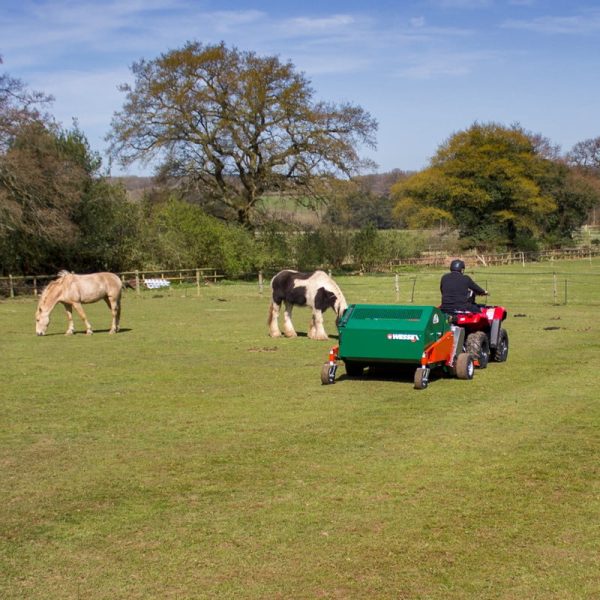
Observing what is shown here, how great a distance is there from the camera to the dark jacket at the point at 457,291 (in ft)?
46.4

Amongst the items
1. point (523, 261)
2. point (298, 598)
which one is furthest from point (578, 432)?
point (523, 261)

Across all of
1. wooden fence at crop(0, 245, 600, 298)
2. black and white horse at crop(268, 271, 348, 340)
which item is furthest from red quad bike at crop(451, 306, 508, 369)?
wooden fence at crop(0, 245, 600, 298)

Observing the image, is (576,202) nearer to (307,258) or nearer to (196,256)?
(307,258)

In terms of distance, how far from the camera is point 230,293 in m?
40.8

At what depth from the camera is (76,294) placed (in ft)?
73.9

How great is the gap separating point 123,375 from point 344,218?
43.5m

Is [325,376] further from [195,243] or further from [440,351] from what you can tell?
[195,243]

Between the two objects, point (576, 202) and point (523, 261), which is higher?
point (576, 202)

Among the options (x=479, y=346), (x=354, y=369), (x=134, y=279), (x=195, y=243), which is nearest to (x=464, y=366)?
(x=479, y=346)

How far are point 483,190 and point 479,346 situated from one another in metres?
65.2

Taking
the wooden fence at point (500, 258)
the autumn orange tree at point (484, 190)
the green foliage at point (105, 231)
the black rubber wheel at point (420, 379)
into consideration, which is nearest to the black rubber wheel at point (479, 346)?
the black rubber wheel at point (420, 379)

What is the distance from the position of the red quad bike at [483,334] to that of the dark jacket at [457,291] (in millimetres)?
134

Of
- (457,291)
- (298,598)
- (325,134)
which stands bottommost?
(298,598)

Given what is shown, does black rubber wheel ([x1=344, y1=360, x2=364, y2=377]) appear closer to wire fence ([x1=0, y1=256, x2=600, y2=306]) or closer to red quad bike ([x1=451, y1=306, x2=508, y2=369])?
red quad bike ([x1=451, y1=306, x2=508, y2=369])
